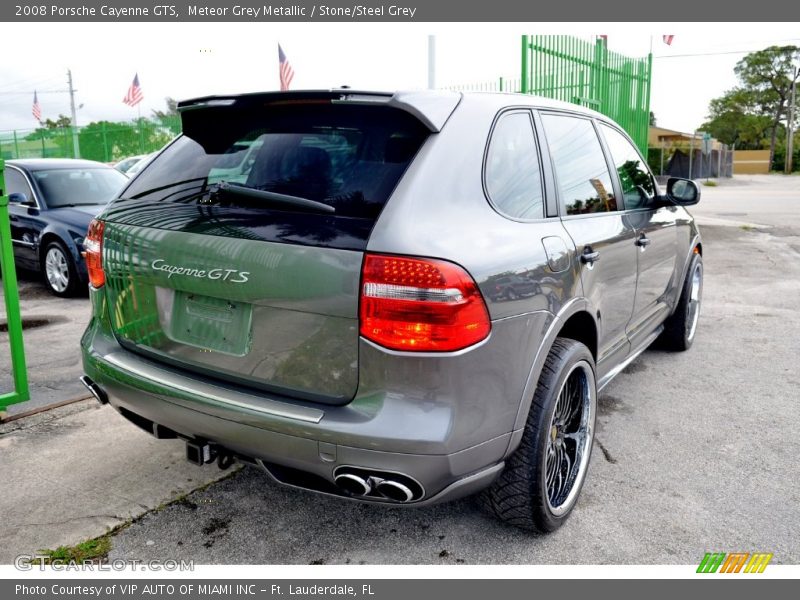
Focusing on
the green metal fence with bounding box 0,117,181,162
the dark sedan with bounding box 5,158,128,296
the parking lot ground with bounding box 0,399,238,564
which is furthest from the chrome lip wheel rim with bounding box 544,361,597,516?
the green metal fence with bounding box 0,117,181,162

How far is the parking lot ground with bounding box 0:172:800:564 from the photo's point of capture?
2799 millimetres

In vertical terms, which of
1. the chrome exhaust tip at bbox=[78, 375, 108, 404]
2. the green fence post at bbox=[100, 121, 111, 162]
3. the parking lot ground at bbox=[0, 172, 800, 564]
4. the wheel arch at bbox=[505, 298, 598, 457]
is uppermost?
the green fence post at bbox=[100, 121, 111, 162]

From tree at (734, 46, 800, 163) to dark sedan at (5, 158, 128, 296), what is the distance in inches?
2679

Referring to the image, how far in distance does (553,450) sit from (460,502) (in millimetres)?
507

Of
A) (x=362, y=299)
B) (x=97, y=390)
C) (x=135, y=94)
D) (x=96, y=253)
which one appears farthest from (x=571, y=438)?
(x=135, y=94)

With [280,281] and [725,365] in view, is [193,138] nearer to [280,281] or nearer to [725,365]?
[280,281]

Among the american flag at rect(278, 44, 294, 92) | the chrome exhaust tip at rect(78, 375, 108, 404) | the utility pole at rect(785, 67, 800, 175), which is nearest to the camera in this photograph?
the chrome exhaust tip at rect(78, 375, 108, 404)

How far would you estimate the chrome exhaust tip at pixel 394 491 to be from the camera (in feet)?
7.39

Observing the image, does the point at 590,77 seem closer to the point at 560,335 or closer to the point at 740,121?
the point at 560,335

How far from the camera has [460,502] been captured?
3.16 metres

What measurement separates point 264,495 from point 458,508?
0.90 m

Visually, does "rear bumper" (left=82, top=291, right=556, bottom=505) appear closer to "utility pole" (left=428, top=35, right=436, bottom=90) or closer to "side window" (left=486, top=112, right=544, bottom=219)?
"side window" (left=486, top=112, right=544, bottom=219)

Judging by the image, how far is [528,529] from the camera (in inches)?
111

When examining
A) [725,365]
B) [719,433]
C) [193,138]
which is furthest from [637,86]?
[193,138]
